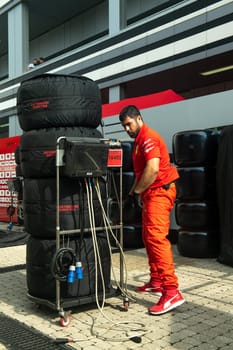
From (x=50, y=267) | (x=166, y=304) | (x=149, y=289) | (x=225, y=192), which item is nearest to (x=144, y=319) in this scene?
(x=166, y=304)

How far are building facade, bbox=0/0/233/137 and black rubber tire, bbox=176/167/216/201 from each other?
1364 millimetres

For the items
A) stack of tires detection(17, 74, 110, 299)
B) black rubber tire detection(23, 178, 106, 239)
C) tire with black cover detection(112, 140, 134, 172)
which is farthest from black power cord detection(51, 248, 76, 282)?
tire with black cover detection(112, 140, 134, 172)

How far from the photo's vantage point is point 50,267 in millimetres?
3900

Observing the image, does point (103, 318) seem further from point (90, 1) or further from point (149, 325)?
point (90, 1)

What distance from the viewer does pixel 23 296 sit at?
15.4 feet

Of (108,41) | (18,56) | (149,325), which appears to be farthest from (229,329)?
(18,56)

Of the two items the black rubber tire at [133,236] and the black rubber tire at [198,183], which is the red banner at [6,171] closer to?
the black rubber tire at [133,236]

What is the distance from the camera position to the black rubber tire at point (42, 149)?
13.1 feet

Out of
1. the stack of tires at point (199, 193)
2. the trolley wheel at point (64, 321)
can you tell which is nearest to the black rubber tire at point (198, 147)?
the stack of tires at point (199, 193)

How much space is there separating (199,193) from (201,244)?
781 mm

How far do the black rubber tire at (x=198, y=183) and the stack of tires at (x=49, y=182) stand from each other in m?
2.73

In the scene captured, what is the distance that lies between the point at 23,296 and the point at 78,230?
131cm

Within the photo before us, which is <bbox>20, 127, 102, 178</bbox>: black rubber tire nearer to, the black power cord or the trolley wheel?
the black power cord

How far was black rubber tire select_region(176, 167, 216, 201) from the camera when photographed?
6.47 m
